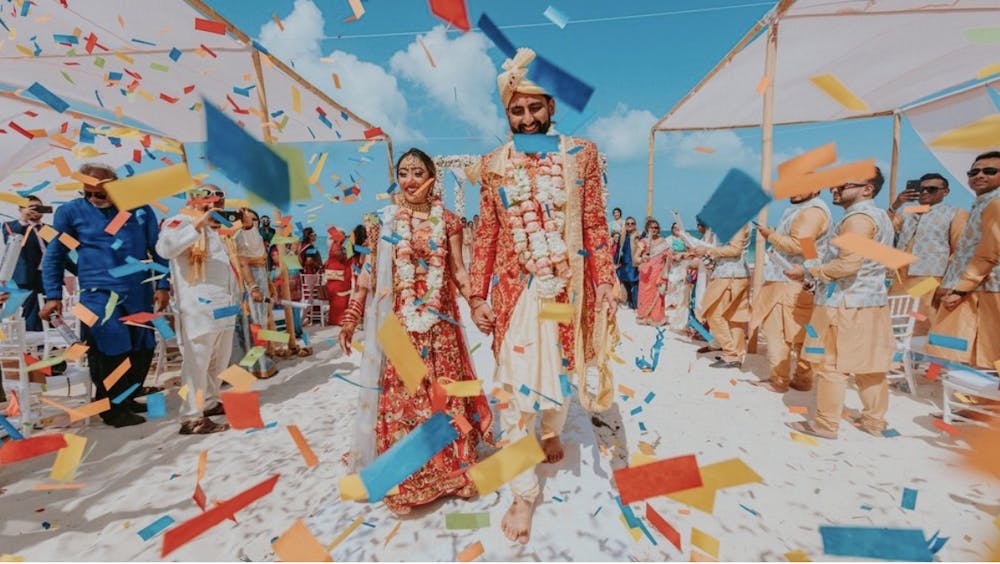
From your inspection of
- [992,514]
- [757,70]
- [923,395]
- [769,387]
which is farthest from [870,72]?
[992,514]

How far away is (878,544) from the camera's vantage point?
1.66m

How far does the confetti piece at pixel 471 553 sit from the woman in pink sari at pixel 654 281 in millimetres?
6330

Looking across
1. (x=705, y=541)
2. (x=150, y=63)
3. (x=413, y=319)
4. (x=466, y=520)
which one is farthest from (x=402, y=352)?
(x=150, y=63)

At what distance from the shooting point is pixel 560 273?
6.73ft

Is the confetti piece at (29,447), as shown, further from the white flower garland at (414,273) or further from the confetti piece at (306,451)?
the white flower garland at (414,273)

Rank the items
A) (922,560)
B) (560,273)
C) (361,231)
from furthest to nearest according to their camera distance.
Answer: (361,231), (560,273), (922,560)

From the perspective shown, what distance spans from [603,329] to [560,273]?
389mm

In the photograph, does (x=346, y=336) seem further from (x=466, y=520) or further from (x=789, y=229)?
(x=789, y=229)

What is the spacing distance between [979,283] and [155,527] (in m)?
5.53

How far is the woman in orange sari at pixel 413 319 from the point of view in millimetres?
2205

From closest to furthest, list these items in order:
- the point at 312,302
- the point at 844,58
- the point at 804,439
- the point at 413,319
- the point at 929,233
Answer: the point at 413,319 → the point at 804,439 → the point at 929,233 → the point at 844,58 → the point at 312,302

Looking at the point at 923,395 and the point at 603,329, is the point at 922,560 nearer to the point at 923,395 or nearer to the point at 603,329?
the point at 603,329

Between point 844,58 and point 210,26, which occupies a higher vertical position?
point 844,58

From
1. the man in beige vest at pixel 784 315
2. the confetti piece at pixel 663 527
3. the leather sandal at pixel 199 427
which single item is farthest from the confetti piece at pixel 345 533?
the man in beige vest at pixel 784 315
